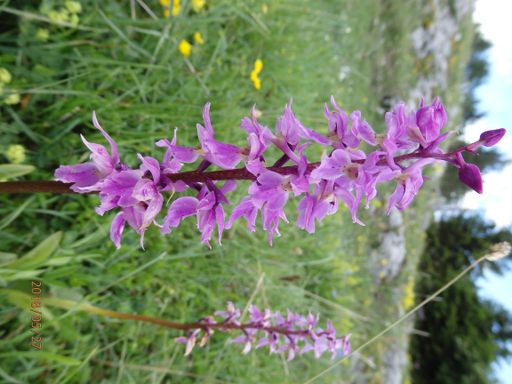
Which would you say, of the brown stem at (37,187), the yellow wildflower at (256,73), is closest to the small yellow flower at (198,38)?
the yellow wildflower at (256,73)

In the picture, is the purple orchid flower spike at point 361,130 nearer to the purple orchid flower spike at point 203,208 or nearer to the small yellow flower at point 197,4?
the purple orchid flower spike at point 203,208

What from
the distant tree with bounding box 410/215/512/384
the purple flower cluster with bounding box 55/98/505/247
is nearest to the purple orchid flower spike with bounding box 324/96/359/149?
the purple flower cluster with bounding box 55/98/505/247

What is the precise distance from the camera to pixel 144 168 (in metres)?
0.91

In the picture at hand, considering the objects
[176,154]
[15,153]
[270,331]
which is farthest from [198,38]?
[176,154]

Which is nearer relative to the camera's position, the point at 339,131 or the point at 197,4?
the point at 339,131

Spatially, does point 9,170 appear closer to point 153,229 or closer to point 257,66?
point 153,229

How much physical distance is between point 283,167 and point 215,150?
14 centimetres

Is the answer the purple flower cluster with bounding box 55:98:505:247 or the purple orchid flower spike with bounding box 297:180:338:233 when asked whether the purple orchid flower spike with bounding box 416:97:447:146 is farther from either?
the purple orchid flower spike with bounding box 297:180:338:233

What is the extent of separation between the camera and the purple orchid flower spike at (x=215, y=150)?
0.90 metres

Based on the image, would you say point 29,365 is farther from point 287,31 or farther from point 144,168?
point 287,31

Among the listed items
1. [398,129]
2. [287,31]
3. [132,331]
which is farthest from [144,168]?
[287,31]

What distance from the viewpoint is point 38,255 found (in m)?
1.45

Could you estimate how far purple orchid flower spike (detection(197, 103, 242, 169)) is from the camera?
90cm

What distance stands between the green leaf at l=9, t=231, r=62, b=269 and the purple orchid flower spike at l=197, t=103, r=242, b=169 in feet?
2.60
